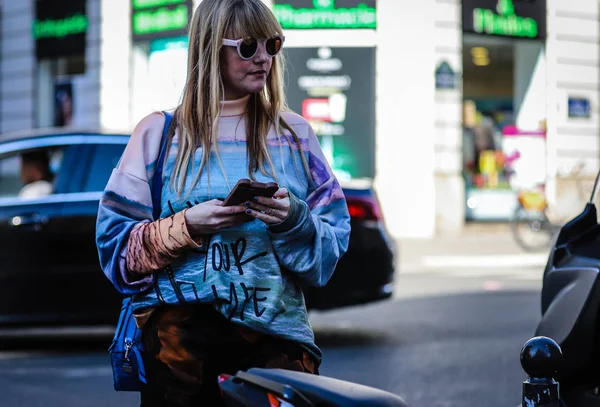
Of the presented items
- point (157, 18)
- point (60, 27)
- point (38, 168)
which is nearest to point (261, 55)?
point (38, 168)

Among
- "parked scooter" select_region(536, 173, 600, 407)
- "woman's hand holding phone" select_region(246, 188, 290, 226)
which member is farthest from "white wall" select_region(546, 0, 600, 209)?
"woman's hand holding phone" select_region(246, 188, 290, 226)

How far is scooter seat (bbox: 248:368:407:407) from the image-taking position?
163 centimetres

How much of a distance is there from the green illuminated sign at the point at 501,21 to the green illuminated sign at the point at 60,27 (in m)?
7.55

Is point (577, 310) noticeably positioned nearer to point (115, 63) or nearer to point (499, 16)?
point (499, 16)

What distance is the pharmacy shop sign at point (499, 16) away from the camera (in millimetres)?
20219

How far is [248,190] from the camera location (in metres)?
2.36

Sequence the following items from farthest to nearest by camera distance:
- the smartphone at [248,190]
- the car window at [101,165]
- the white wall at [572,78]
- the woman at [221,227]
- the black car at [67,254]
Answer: the white wall at [572,78] → the car window at [101,165] → the black car at [67,254] → the woman at [221,227] → the smartphone at [248,190]

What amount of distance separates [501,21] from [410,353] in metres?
13.4

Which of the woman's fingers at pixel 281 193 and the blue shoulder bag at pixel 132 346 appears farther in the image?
the blue shoulder bag at pixel 132 346

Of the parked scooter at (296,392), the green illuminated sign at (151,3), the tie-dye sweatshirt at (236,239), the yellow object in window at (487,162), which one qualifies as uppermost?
the green illuminated sign at (151,3)

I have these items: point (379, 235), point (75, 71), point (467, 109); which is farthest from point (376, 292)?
point (75, 71)

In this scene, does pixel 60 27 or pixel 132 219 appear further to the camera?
pixel 60 27

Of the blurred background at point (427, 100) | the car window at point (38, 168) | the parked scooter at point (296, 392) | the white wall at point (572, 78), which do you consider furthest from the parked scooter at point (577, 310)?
the white wall at point (572, 78)

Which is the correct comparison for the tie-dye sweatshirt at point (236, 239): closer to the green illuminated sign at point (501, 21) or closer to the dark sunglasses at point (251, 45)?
the dark sunglasses at point (251, 45)
